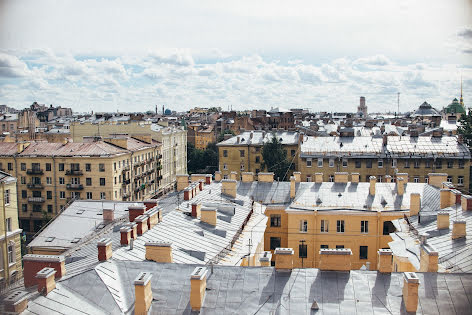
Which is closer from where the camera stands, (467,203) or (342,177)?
(467,203)

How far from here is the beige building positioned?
164 ft

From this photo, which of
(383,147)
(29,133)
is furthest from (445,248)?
(29,133)

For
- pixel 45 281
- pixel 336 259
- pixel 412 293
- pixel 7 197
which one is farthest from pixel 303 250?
pixel 45 281

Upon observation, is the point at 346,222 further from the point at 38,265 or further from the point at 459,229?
the point at 38,265

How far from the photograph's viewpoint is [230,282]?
426 inches

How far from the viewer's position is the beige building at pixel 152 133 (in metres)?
50.1

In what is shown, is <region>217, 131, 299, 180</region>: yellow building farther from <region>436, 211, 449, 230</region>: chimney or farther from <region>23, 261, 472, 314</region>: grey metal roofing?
<region>23, 261, 472, 314</region>: grey metal roofing

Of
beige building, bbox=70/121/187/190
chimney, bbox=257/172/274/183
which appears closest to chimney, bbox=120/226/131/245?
chimney, bbox=257/172/274/183

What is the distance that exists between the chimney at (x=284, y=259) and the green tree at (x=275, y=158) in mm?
30994

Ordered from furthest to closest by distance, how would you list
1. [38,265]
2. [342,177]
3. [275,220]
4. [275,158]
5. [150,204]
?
[275,158] → [342,177] → [275,220] → [150,204] → [38,265]

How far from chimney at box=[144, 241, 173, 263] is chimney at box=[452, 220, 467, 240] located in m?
9.00

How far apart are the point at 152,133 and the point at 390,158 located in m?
25.0

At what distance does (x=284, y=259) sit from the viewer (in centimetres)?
1120

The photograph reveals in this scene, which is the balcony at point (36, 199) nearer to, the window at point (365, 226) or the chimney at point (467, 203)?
the window at point (365, 226)
